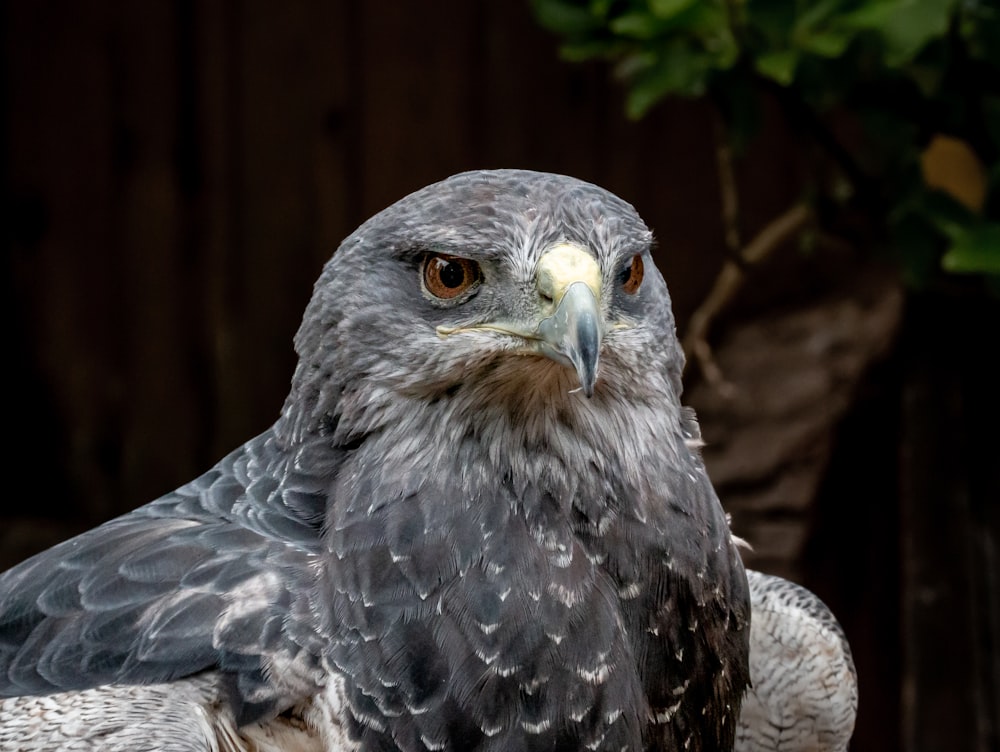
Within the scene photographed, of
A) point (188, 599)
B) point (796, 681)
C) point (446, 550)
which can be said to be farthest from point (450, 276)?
point (796, 681)

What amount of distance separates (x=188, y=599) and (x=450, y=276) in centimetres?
73

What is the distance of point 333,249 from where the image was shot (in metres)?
6.52

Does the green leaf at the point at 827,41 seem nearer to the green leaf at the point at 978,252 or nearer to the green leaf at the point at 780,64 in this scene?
the green leaf at the point at 780,64

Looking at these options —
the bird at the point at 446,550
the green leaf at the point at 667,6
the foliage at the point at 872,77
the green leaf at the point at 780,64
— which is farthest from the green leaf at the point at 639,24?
the bird at the point at 446,550

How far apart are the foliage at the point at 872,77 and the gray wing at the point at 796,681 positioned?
124cm

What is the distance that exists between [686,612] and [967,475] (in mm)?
3275

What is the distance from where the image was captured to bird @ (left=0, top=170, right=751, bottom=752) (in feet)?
7.38

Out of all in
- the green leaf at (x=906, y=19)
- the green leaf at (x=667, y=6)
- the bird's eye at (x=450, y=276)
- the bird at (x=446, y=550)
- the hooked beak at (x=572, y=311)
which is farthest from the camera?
the green leaf at (x=667, y=6)

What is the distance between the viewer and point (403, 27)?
6.36 meters

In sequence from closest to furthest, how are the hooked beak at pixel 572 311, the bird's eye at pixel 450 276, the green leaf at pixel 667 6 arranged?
the hooked beak at pixel 572 311
the bird's eye at pixel 450 276
the green leaf at pixel 667 6

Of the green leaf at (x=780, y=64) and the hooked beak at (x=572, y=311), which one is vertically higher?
the green leaf at (x=780, y=64)

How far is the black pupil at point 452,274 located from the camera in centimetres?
237

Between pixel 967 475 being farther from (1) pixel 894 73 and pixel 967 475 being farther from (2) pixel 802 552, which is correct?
(1) pixel 894 73

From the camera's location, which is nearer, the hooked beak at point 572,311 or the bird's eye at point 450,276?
the hooked beak at point 572,311
